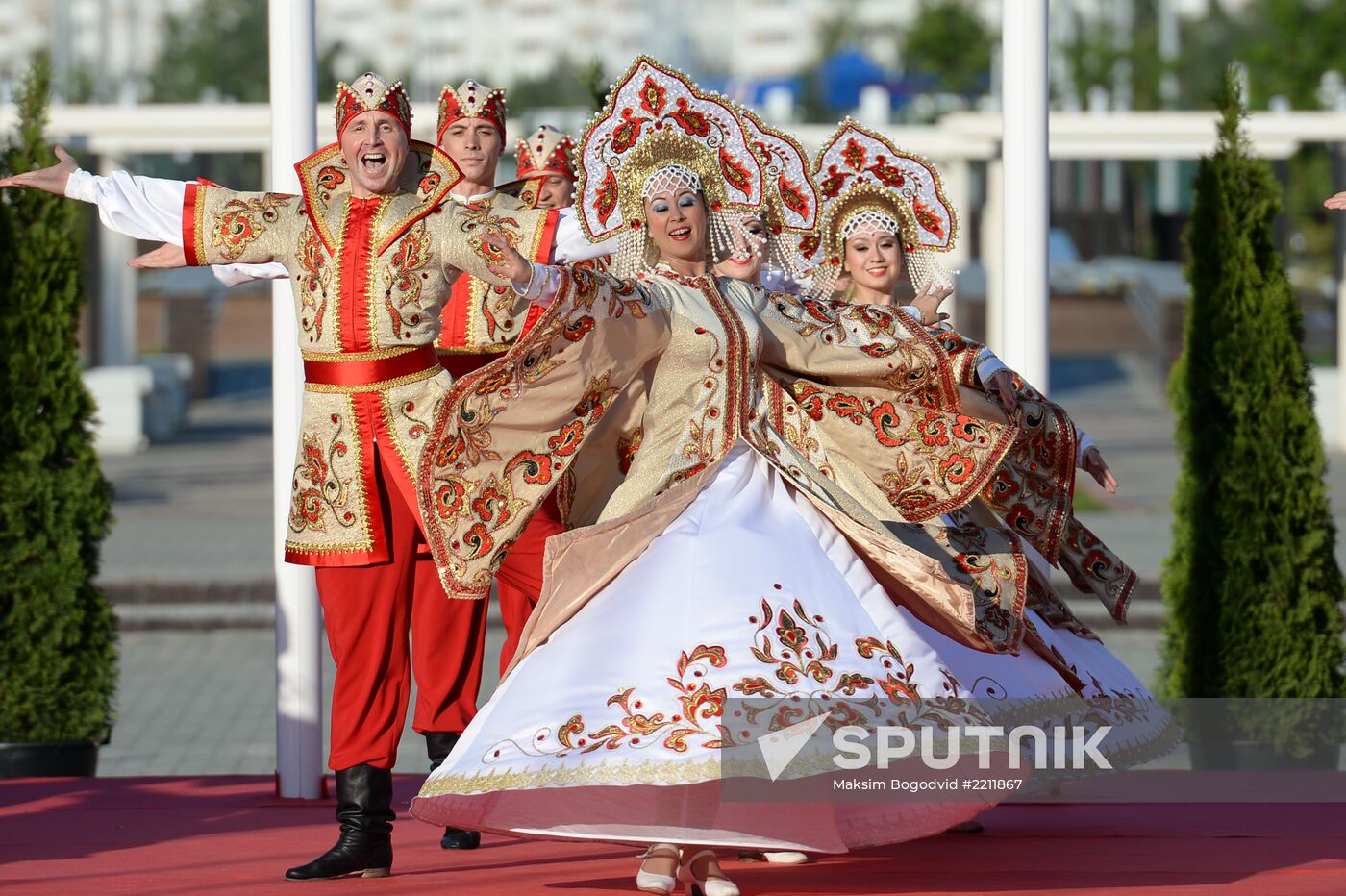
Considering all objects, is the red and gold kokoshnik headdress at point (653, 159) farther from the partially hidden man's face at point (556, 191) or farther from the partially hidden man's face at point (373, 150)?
the partially hidden man's face at point (556, 191)

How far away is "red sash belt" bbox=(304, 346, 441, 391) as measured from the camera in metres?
4.99

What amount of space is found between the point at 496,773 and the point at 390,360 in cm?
107

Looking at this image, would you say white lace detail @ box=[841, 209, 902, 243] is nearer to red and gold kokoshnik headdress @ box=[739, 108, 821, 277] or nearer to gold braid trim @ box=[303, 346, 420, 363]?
red and gold kokoshnik headdress @ box=[739, 108, 821, 277]

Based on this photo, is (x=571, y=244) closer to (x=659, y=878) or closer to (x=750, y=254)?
(x=750, y=254)

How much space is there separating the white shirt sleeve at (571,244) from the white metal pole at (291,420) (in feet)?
3.01

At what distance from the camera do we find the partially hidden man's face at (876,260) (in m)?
5.78

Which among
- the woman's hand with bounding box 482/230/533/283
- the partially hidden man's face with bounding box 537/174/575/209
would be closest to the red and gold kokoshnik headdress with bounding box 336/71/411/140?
the woman's hand with bounding box 482/230/533/283

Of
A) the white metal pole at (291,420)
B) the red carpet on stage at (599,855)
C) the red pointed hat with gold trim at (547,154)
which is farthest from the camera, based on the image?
the red pointed hat with gold trim at (547,154)

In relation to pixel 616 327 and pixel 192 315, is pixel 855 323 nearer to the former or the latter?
pixel 616 327

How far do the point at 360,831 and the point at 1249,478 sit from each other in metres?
3.47

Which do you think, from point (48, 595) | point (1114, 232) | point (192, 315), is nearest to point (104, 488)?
point (48, 595)

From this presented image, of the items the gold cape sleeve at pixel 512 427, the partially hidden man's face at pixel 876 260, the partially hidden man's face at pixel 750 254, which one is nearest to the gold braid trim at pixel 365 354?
the gold cape sleeve at pixel 512 427

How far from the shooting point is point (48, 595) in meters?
6.87

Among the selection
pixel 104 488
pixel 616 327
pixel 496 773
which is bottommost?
pixel 496 773
